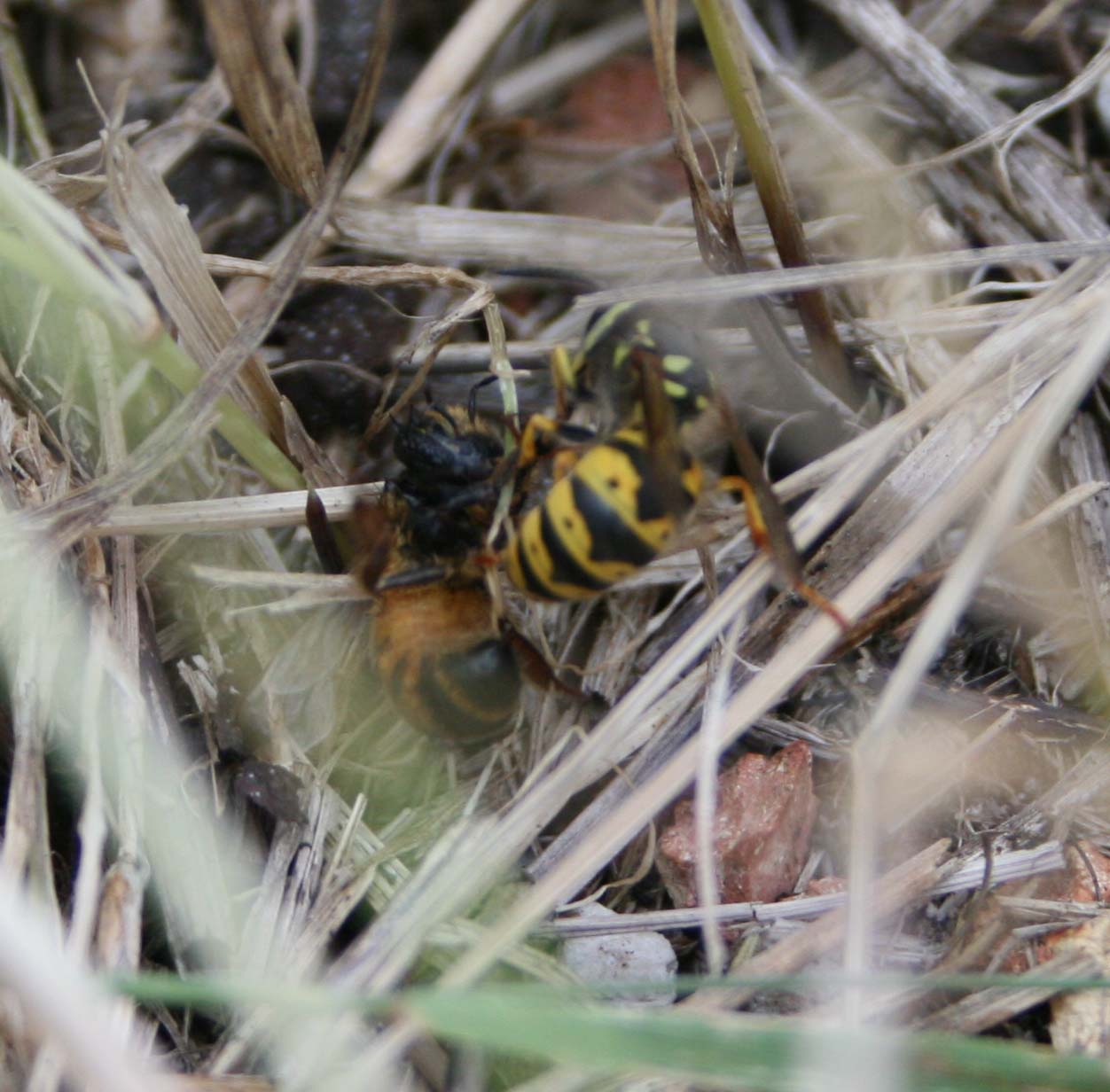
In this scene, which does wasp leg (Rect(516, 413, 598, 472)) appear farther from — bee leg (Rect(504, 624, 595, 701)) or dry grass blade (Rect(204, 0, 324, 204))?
dry grass blade (Rect(204, 0, 324, 204))

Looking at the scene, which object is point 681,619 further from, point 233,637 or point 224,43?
point 224,43

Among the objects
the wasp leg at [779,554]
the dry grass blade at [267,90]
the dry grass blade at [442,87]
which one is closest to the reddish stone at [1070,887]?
the wasp leg at [779,554]

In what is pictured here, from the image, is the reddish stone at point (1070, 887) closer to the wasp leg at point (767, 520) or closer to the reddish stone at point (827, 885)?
the reddish stone at point (827, 885)

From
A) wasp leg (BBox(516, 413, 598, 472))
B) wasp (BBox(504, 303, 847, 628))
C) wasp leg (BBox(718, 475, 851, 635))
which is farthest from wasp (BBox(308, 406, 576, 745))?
wasp leg (BBox(718, 475, 851, 635))

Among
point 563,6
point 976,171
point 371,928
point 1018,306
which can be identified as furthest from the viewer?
point 563,6

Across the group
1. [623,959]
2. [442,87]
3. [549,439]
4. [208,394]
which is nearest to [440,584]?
[549,439]

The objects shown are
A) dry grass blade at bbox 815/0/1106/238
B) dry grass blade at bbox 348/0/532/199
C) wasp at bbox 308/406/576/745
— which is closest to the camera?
wasp at bbox 308/406/576/745

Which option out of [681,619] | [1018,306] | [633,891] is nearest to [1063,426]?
[1018,306]
